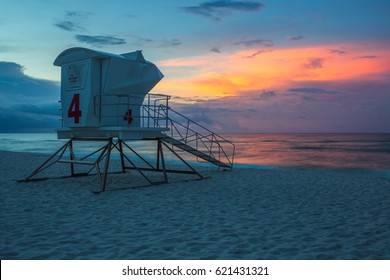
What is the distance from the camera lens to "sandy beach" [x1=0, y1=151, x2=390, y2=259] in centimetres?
683

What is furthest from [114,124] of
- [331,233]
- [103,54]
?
[331,233]

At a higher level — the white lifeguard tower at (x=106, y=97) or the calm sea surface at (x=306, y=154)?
the white lifeguard tower at (x=106, y=97)

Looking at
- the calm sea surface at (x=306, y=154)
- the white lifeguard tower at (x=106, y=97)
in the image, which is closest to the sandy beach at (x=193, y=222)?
the white lifeguard tower at (x=106, y=97)

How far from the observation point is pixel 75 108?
14.4 metres

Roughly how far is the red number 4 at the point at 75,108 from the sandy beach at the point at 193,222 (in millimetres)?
2877

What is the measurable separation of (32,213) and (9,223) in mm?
1142

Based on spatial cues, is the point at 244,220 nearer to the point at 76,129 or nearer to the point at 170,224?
the point at 170,224

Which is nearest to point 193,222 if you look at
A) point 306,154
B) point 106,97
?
point 106,97

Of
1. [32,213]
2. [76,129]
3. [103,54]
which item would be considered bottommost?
[32,213]

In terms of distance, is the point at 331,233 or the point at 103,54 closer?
the point at 331,233

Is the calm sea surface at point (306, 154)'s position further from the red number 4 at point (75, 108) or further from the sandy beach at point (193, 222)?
the red number 4 at point (75, 108)

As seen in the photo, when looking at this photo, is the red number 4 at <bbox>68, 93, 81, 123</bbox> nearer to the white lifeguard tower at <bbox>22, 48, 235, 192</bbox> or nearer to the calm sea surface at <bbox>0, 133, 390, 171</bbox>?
the white lifeguard tower at <bbox>22, 48, 235, 192</bbox>

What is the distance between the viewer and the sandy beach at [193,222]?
22.4 feet

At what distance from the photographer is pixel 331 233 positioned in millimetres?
8109
